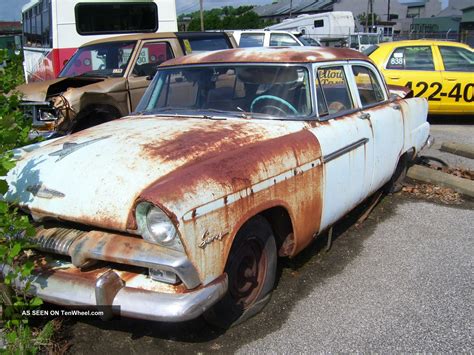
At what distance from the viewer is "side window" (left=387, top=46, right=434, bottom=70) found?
9516 mm

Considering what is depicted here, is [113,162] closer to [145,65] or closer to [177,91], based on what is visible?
[177,91]

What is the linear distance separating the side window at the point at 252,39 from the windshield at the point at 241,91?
9.86 metres

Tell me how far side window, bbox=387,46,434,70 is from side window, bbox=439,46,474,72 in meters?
0.28

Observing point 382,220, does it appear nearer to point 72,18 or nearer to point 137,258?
point 137,258

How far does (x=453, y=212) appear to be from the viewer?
16.9ft

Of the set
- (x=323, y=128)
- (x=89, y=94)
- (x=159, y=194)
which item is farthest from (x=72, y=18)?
(x=159, y=194)

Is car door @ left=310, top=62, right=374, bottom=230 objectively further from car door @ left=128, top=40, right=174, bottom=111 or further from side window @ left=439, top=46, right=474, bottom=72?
side window @ left=439, top=46, right=474, bottom=72

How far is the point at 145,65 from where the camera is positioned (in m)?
7.20

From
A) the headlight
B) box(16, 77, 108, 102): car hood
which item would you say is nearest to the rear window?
box(16, 77, 108, 102): car hood

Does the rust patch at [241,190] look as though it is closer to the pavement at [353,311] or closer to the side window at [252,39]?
the pavement at [353,311]

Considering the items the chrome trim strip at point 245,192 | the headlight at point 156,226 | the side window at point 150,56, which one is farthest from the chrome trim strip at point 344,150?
the side window at point 150,56

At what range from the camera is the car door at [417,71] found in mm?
9336

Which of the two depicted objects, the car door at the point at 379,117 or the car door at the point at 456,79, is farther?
the car door at the point at 456,79

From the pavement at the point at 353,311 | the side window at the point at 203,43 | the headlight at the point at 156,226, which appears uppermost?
the side window at the point at 203,43
